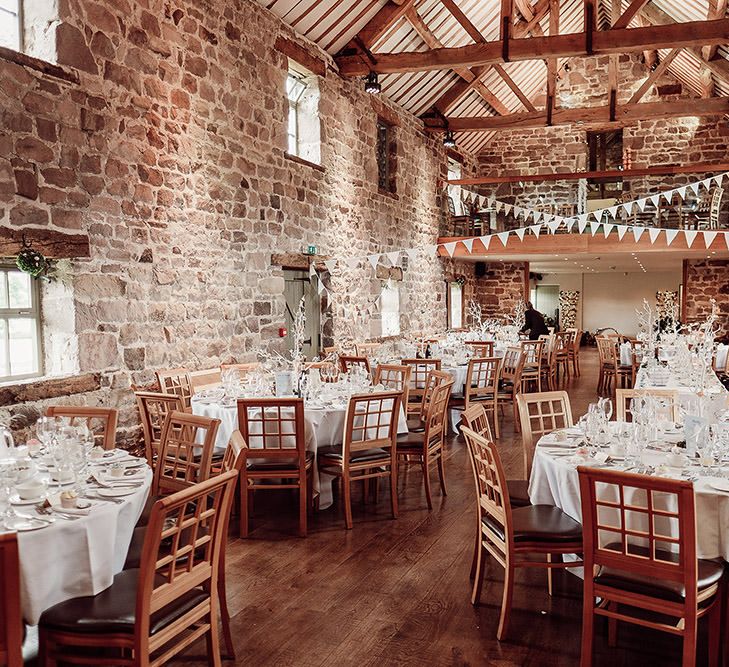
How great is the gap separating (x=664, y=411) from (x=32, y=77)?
5111mm

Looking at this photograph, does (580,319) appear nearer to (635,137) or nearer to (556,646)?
(635,137)

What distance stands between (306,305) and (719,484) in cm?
689

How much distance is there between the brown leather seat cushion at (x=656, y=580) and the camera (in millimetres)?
2551

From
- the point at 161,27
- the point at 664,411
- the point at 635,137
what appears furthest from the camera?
the point at 635,137

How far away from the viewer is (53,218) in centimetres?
516

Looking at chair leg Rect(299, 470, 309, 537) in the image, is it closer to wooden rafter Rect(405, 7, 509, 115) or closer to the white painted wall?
wooden rafter Rect(405, 7, 509, 115)

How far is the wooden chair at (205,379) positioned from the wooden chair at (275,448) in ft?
6.20

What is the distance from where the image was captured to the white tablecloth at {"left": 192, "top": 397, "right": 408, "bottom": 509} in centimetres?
482

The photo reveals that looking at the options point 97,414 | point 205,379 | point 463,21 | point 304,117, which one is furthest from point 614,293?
point 97,414

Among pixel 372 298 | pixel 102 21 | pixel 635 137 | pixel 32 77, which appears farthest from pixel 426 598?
pixel 635 137

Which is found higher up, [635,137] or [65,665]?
[635,137]

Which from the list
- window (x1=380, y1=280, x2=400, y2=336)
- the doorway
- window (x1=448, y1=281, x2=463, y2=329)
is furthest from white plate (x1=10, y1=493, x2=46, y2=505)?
window (x1=448, y1=281, x2=463, y2=329)

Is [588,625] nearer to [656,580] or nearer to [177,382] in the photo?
[656,580]

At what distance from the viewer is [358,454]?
15.7 ft
